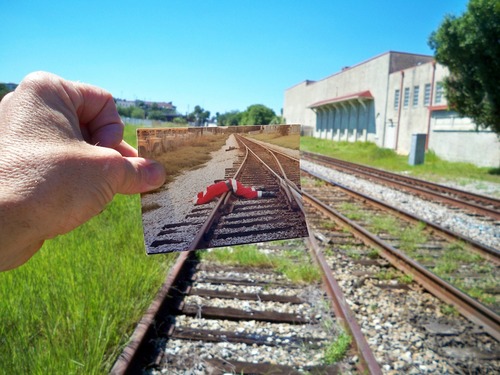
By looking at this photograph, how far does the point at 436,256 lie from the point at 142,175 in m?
5.45

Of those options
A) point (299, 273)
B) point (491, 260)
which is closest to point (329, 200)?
point (491, 260)

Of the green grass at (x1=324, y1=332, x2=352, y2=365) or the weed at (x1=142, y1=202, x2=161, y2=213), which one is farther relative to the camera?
the green grass at (x1=324, y1=332, x2=352, y2=365)

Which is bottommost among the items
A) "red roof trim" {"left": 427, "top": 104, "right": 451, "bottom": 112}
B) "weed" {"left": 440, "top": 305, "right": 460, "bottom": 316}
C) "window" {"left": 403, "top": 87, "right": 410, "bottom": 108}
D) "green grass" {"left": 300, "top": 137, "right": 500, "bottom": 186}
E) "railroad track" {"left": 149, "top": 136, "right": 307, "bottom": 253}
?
"weed" {"left": 440, "top": 305, "right": 460, "bottom": 316}

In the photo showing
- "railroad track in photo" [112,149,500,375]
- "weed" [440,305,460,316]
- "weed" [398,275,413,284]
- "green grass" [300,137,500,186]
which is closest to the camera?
"railroad track in photo" [112,149,500,375]

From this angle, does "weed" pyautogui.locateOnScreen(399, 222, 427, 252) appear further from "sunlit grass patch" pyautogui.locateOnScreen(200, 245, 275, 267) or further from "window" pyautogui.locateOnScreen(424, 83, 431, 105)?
"window" pyautogui.locateOnScreen(424, 83, 431, 105)

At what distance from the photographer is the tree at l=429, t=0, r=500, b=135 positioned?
16750 mm

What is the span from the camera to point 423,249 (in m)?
6.00

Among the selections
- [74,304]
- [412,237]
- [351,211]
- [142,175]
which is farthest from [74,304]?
[351,211]

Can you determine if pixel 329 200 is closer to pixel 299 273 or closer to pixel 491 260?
pixel 491 260

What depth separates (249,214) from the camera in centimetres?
124

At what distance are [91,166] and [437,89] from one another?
2901 centimetres

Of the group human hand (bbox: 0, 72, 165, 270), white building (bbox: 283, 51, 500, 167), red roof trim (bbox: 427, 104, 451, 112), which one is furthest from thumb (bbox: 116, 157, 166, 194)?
red roof trim (bbox: 427, 104, 451, 112)

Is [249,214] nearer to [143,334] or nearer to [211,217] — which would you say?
[211,217]

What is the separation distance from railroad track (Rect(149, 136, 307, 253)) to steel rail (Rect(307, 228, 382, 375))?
6.18ft
